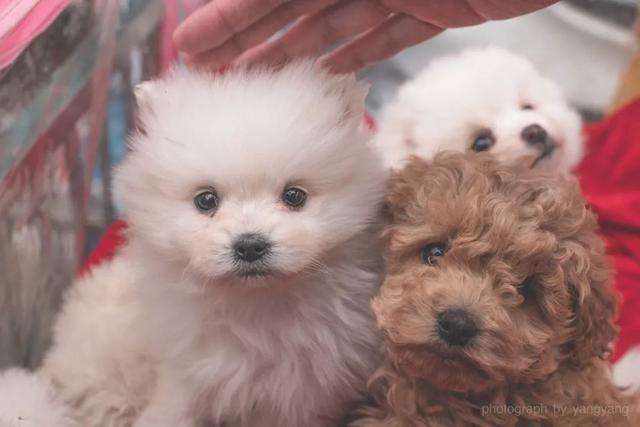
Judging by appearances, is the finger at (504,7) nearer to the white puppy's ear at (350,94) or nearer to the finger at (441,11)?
the finger at (441,11)

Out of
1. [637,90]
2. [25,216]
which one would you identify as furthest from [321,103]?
[637,90]

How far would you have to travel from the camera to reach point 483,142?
181 cm

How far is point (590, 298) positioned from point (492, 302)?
168mm

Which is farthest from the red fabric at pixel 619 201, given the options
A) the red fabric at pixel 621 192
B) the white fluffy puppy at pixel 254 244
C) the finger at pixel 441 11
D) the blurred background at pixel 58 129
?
the white fluffy puppy at pixel 254 244

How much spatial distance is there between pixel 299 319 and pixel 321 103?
1.13ft

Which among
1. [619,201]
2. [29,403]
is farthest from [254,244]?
[619,201]

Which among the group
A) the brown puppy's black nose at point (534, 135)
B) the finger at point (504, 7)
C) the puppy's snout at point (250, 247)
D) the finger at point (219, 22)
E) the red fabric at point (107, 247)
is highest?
the finger at point (219, 22)

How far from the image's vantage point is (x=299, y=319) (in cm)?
121

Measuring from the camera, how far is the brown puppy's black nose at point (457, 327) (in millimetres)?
1021

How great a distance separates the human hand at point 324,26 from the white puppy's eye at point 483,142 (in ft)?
0.96

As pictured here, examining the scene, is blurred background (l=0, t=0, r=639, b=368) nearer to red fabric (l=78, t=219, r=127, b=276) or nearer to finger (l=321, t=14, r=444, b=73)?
red fabric (l=78, t=219, r=127, b=276)

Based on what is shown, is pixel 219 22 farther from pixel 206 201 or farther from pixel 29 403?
pixel 29 403

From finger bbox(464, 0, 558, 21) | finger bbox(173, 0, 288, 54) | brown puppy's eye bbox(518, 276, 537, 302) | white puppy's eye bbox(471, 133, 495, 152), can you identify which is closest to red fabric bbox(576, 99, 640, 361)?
white puppy's eye bbox(471, 133, 495, 152)

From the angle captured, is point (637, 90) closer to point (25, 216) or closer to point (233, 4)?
point (233, 4)
